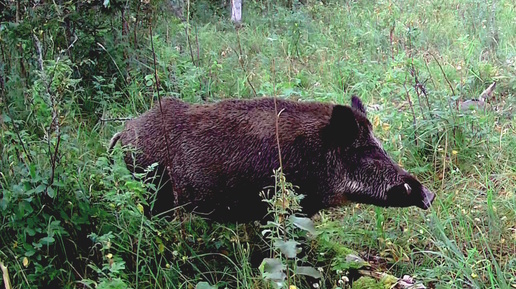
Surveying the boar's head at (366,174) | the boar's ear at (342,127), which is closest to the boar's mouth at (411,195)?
the boar's head at (366,174)

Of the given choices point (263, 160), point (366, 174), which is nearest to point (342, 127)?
point (366, 174)

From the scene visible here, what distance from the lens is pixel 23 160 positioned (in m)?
3.79

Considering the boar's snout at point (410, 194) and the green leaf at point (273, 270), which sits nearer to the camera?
the green leaf at point (273, 270)

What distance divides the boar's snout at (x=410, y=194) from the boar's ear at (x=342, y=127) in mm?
434

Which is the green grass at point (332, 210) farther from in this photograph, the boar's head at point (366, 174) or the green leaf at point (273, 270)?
the green leaf at point (273, 270)

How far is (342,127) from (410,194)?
63 centimetres

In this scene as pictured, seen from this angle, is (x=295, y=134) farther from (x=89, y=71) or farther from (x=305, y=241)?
(x=89, y=71)

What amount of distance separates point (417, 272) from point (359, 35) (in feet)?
15.4

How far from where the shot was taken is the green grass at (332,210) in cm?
349

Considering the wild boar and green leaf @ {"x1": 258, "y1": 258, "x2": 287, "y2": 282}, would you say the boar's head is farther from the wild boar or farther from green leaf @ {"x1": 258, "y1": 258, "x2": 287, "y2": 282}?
green leaf @ {"x1": 258, "y1": 258, "x2": 287, "y2": 282}

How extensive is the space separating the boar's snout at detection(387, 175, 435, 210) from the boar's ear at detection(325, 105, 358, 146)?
1.43 ft

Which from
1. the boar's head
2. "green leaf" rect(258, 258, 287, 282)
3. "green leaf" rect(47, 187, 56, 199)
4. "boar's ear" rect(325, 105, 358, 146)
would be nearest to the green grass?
"green leaf" rect(47, 187, 56, 199)

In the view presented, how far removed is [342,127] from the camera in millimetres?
3814

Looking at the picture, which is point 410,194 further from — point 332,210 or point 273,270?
point 273,270
